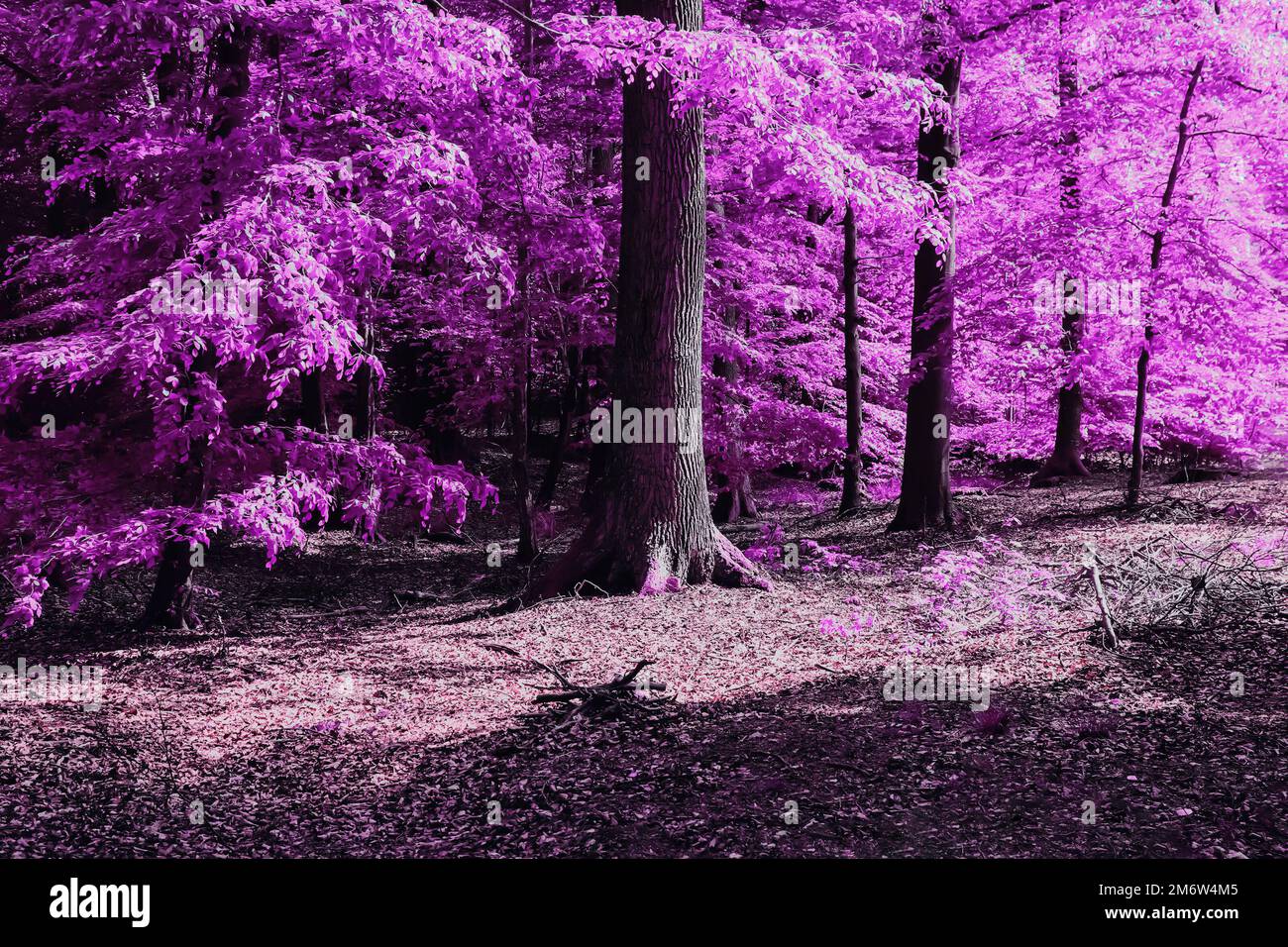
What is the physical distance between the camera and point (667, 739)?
507 centimetres

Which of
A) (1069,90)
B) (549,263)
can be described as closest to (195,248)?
(549,263)

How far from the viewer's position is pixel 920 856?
3.65 m

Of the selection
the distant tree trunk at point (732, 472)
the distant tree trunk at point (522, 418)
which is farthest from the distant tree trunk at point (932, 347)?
the distant tree trunk at point (522, 418)

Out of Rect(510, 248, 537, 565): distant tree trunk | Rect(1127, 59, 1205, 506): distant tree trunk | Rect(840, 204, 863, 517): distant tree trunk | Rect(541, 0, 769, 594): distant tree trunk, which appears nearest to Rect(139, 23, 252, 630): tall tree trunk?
Rect(541, 0, 769, 594): distant tree trunk

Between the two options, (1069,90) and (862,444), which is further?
(862,444)

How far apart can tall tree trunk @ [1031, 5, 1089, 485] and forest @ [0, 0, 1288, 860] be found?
0.10 meters

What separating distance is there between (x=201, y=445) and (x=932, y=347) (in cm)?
805

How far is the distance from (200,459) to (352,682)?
239 centimetres

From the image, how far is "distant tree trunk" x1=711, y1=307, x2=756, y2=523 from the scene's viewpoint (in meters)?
13.2

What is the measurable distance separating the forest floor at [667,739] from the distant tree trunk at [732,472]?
5012 millimetres

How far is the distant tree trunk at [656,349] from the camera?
8.26 metres

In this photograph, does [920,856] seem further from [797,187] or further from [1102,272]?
[1102,272]

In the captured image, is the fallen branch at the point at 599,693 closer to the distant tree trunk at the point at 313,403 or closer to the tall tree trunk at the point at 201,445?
the tall tree trunk at the point at 201,445

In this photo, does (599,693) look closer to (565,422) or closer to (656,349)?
(656,349)
